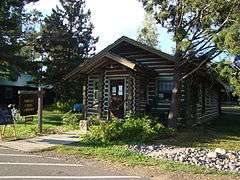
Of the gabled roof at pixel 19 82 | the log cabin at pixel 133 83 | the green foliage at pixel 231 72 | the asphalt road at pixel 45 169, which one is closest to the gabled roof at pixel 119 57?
the log cabin at pixel 133 83

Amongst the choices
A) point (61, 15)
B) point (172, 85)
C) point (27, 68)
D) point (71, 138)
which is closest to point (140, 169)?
point (71, 138)

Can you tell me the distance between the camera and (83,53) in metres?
45.9

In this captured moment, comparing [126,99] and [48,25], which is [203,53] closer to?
[126,99]

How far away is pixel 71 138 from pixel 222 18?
9.24 metres

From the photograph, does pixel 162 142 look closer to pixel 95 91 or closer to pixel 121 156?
pixel 121 156

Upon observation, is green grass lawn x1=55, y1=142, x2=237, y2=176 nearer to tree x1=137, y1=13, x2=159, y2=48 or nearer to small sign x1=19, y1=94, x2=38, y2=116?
small sign x1=19, y1=94, x2=38, y2=116

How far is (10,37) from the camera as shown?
115 ft

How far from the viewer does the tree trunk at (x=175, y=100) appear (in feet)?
78.8

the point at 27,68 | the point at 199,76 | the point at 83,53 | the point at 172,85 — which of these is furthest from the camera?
the point at 83,53

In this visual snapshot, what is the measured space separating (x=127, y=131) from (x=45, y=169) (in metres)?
7.59

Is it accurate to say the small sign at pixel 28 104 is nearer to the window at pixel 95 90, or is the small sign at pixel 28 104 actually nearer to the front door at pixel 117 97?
the front door at pixel 117 97

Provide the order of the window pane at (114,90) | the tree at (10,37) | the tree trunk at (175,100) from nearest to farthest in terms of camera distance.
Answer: the tree trunk at (175,100), the window pane at (114,90), the tree at (10,37)

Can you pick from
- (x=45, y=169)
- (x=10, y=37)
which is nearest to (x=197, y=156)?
Answer: (x=45, y=169)

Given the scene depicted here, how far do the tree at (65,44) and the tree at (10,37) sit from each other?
480 cm
